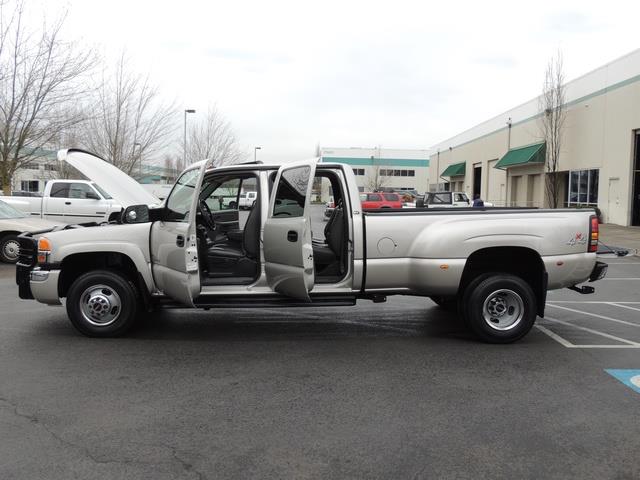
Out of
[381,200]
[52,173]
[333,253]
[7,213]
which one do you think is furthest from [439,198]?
[52,173]

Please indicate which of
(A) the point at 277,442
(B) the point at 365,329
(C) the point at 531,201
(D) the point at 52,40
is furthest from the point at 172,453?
(C) the point at 531,201

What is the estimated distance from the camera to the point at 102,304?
21.0 ft

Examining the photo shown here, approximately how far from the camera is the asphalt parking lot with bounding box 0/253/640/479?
3568mm

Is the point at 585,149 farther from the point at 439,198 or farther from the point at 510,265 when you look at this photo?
the point at 510,265

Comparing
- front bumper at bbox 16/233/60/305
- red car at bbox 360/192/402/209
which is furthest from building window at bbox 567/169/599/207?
front bumper at bbox 16/233/60/305

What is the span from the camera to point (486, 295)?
625 cm

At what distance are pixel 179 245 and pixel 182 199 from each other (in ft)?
1.86

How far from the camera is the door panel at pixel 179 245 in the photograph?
5.90 m

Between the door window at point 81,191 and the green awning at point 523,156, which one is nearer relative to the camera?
the door window at point 81,191

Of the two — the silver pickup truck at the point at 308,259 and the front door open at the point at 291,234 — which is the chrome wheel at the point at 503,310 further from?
the front door open at the point at 291,234

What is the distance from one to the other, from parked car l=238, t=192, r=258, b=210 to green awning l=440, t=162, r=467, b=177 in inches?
1787

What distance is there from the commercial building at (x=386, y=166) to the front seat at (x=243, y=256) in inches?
2947

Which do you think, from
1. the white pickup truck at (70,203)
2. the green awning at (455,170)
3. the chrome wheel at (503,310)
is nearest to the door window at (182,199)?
the chrome wheel at (503,310)

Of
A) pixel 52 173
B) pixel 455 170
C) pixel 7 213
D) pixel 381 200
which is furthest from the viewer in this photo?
pixel 455 170
